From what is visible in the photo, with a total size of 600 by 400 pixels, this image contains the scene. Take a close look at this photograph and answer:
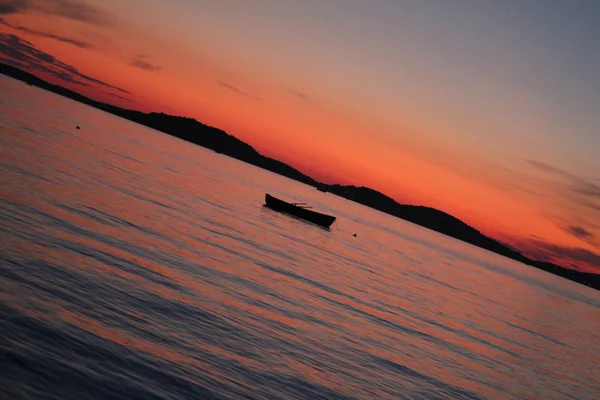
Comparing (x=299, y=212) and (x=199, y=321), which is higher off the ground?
(x=299, y=212)

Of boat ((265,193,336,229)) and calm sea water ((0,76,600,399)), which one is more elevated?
boat ((265,193,336,229))

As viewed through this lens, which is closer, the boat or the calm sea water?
the calm sea water

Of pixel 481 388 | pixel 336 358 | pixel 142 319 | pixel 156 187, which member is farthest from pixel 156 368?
pixel 156 187

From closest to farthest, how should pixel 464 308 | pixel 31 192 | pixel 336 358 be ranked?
1. pixel 336 358
2. pixel 31 192
3. pixel 464 308

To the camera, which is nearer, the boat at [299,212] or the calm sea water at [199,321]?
the calm sea water at [199,321]

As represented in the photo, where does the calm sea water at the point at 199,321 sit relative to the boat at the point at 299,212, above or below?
below

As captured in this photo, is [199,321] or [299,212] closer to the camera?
[199,321]

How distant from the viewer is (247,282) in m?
24.5

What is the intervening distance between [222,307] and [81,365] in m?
8.44

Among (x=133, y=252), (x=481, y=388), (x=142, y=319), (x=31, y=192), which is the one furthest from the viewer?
(x=31, y=192)

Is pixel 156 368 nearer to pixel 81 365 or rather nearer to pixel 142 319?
pixel 81 365

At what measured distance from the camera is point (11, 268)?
575 inches

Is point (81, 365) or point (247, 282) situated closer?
point (81, 365)

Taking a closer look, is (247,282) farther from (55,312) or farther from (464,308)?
(464,308)
